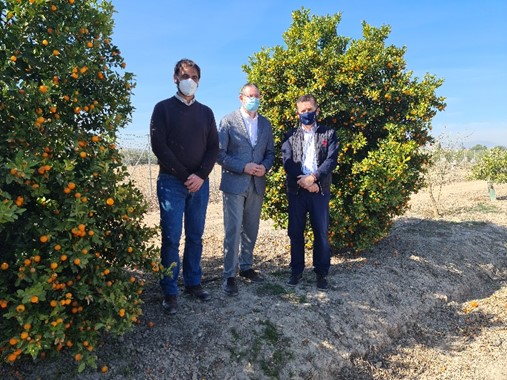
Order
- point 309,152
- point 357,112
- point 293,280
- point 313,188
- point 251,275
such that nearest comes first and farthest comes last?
point 313,188
point 309,152
point 293,280
point 251,275
point 357,112

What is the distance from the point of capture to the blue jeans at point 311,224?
16.0ft

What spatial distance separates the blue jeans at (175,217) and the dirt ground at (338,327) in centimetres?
48

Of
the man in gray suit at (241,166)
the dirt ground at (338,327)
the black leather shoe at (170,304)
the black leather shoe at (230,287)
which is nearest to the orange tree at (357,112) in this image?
the dirt ground at (338,327)

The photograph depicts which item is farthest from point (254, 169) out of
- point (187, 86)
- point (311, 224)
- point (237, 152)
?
point (187, 86)

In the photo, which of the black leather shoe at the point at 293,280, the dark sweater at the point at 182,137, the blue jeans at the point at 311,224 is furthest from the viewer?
the black leather shoe at the point at 293,280

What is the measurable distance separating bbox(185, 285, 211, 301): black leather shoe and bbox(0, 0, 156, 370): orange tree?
3.49 feet

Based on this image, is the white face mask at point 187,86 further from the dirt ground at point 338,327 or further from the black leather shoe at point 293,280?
the black leather shoe at point 293,280

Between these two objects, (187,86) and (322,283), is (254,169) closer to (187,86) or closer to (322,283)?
(187,86)

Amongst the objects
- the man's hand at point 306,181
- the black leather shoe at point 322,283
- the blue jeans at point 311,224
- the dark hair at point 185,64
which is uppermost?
the dark hair at point 185,64

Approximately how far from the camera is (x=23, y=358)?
339cm

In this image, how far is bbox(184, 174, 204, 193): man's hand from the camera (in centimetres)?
405

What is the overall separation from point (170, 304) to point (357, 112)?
3.60 meters

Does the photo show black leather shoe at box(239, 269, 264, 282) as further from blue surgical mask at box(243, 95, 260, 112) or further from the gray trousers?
blue surgical mask at box(243, 95, 260, 112)

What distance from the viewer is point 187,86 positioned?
408cm
